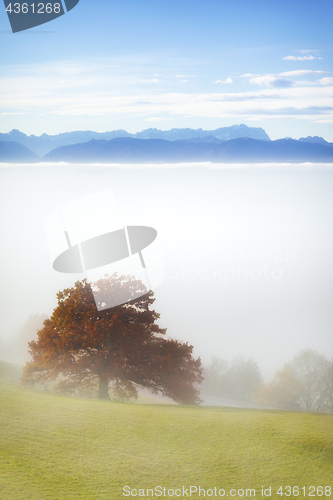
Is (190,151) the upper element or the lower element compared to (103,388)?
upper

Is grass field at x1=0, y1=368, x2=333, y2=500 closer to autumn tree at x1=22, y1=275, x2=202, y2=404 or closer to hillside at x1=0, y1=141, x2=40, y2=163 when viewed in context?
autumn tree at x1=22, y1=275, x2=202, y2=404

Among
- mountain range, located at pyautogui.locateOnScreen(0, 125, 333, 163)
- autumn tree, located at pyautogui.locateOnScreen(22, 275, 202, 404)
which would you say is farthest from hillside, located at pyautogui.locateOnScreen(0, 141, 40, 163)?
autumn tree, located at pyautogui.locateOnScreen(22, 275, 202, 404)

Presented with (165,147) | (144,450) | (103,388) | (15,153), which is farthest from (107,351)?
(165,147)

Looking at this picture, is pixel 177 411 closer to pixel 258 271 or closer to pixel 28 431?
pixel 28 431

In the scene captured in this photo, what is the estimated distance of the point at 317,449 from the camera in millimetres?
5289

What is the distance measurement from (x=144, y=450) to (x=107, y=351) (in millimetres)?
1936

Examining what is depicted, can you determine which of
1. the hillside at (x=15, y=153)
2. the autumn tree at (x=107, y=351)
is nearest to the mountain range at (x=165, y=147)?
the hillside at (x=15, y=153)

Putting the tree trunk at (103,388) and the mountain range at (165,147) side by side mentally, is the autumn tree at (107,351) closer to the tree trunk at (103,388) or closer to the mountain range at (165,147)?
the tree trunk at (103,388)

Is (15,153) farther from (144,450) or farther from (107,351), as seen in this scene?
(144,450)

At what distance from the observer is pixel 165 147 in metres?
8.41

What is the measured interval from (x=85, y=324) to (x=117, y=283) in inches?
28.4

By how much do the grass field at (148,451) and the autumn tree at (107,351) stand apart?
A: 33.9 inches

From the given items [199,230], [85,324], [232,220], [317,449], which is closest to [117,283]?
[85,324]

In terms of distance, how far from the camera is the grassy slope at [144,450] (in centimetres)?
472
